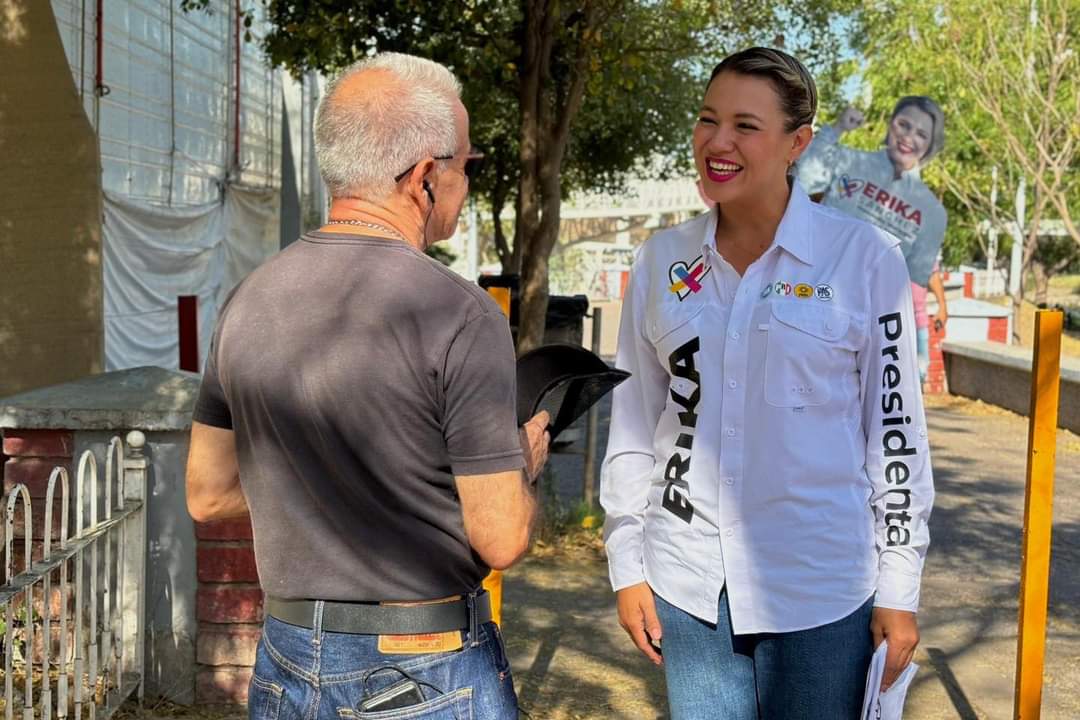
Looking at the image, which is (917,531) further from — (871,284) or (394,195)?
(394,195)

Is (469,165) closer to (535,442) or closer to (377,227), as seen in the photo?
(377,227)

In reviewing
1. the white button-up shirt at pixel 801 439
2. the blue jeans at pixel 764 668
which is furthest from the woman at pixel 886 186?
the blue jeans at pixel 764 668

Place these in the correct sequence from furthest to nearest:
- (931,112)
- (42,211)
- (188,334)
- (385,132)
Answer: (931,112)
(188,334)
(42,211)
(385,132)

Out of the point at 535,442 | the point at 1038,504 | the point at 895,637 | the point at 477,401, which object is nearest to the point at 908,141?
the point at 1038,504

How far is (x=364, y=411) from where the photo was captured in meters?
2.12

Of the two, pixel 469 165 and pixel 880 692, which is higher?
pixel 469 165

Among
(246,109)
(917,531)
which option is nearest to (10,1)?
(917,531)

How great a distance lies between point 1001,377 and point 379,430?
579 inches

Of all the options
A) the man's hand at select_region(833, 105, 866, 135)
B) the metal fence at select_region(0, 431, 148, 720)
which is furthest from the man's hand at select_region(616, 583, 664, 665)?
the man's hand at select_region(833, 105, 866, 135)

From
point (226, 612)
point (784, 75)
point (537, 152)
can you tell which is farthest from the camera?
point (537, 152)

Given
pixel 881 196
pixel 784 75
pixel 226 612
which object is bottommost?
pixel 226 612

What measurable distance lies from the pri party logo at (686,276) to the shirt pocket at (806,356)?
212mm

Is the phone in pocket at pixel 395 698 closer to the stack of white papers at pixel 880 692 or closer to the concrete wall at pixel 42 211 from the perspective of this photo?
the stack of white papers at pixel 880 692

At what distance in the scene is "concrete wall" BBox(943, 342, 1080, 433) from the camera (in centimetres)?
1352
